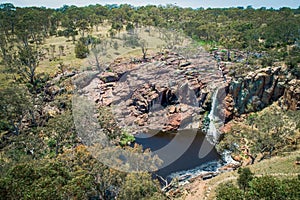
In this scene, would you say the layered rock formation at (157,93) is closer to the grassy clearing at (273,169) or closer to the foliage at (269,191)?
the grassy clearing at (273,169)

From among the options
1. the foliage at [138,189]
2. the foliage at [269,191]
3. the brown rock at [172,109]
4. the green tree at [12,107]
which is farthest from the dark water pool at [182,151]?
the foliage at [269,191]

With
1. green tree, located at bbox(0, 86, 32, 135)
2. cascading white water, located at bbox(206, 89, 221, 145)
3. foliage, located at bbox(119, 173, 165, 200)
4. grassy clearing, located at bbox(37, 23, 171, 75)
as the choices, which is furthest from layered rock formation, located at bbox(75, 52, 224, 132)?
foliage, located at bbox(119, 173, 165, 200)

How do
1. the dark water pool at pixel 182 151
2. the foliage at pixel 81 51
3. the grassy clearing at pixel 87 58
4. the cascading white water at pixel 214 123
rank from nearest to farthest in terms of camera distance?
the dark water pool at pixel 182 151, the cascading white water at pixel 214 123, the grassy clearing at pixel 87 58, the foliage at pixel 81 51

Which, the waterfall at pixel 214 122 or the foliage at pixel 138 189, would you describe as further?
the waterfall at pixel 214 122

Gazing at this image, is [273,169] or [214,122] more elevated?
[273,169]

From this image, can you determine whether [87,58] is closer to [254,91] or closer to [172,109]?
[172,109]

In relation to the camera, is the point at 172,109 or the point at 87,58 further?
the point at 87,58

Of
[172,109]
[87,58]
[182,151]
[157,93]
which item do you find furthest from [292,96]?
[87,58]
